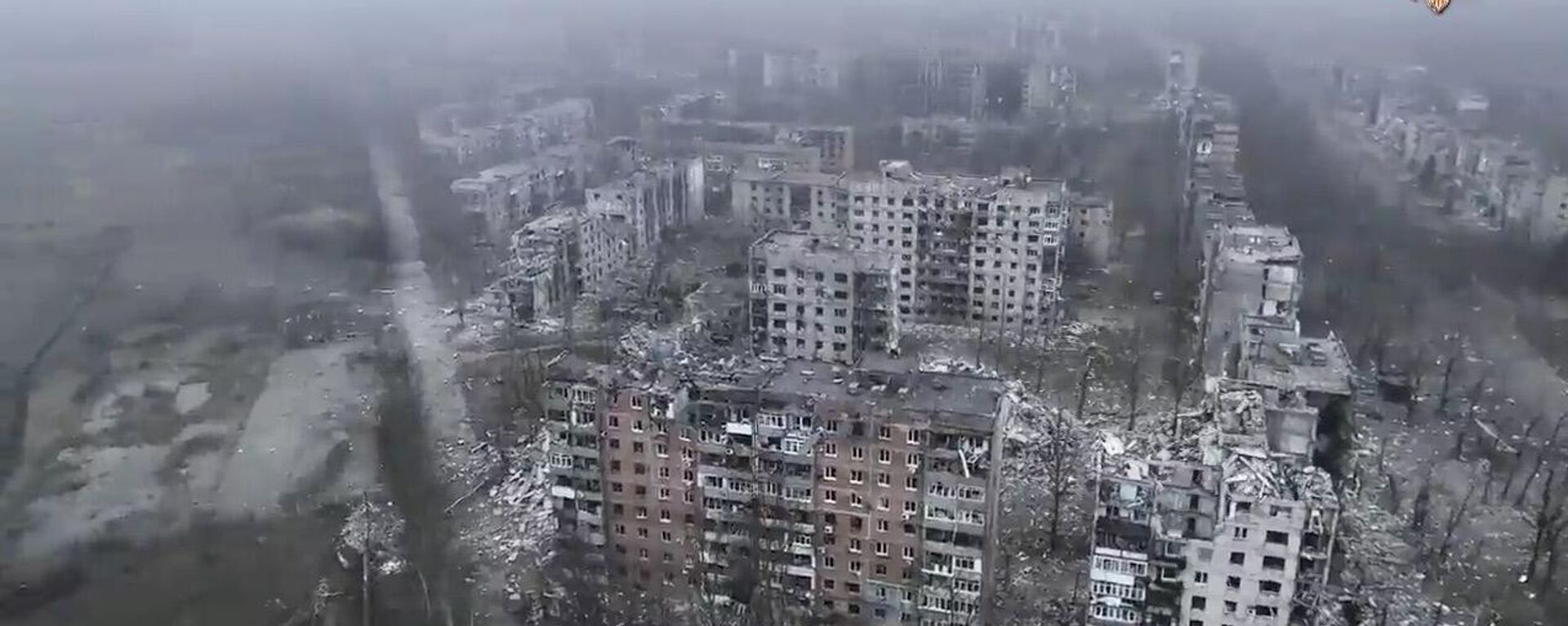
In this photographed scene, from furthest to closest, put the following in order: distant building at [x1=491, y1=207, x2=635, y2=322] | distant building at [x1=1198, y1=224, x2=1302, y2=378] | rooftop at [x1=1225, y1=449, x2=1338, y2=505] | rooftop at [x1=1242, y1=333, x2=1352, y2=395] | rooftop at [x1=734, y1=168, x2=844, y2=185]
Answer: rooftop at [x1=734, y1=168, x2=844, y2=185] → distant building at [x1=491, y1=207, x2=635, y2=322] → distant building at [x1=1198, y1=224, x2=1302, y2=378] → rooftop at [x1=1242, y1=333, x2=1352, y2=395] → rooftop at [x1=1225, y1=449, x2=1338, y2=505]

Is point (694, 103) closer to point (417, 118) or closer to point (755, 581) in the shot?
point (417, 118)

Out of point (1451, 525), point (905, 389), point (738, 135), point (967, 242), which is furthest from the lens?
point (738, 135)

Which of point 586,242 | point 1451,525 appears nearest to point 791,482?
point 1451,525

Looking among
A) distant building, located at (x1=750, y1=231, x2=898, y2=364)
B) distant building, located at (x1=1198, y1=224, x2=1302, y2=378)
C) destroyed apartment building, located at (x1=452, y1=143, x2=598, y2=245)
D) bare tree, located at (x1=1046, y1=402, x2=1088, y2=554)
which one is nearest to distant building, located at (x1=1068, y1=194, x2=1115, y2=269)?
distant building, located at (x1=1198, y1=224, x2=1302, y2=378)

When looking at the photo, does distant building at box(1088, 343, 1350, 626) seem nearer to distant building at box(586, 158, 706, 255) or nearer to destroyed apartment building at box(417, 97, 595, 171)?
distant building at box(586, 158, 706, 255)

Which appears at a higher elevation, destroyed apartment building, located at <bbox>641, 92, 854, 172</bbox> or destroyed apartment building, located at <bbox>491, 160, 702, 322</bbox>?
destroyed apartment building, located at <bbox>641, 92, 854, 172</bbox>

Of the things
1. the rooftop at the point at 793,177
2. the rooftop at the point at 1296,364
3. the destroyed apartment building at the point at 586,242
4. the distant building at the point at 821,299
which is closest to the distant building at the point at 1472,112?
the rooftop at the point at 793,177

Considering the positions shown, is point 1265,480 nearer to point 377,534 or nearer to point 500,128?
point 377,534

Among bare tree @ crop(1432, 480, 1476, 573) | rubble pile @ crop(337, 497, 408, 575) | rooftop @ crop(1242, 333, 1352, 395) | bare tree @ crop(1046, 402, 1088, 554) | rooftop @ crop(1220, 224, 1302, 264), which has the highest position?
rooftop @ crop(1220, 224, 1302, 264)
